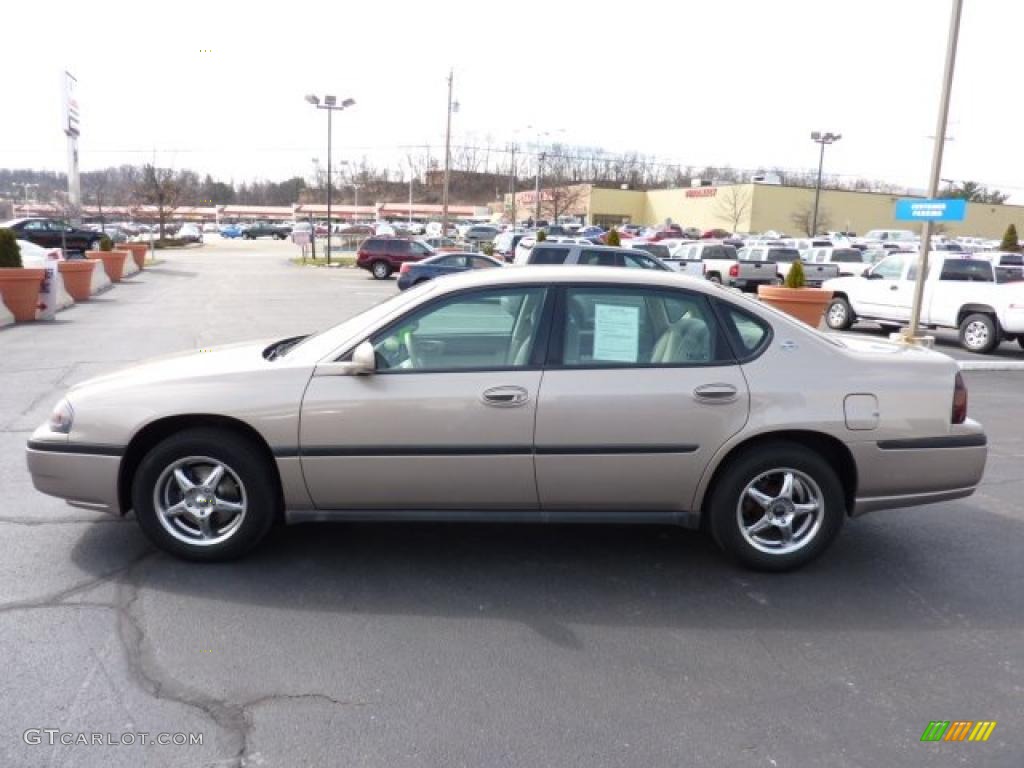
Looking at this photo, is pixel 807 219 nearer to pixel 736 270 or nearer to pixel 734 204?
pixel 734 204

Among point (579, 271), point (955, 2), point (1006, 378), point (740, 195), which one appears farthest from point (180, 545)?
point (740, 195)

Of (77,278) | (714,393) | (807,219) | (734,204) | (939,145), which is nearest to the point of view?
(714,393)

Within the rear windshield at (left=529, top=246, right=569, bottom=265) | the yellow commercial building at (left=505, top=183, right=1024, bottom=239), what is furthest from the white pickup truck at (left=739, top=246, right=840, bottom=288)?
the yellow commercial building at (left=505, top=183, right=1024, bottom=239)

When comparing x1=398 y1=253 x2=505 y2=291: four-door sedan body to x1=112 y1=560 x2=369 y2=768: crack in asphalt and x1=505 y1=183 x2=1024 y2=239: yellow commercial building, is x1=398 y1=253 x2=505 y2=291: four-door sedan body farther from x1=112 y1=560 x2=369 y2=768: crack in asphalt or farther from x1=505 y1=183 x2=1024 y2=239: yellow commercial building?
x1=505 y1=183 x2=1024 y2=239: yellow commercial building

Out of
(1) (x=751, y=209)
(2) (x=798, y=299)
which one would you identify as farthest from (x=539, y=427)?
(1) (x=751, y=209)

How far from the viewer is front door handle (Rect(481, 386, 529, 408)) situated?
13.5ft

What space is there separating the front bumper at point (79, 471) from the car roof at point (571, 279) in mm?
1986

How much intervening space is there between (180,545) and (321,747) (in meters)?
1.84

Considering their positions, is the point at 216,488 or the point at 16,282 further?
the point at 16,282

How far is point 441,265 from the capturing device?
82.9 ft

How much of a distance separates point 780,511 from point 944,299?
12.5m

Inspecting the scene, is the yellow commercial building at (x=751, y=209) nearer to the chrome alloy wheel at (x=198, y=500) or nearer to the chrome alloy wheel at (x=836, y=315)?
the chrome alloy wheel at (x=836, y=315)

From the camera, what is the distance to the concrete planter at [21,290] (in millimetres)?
14977

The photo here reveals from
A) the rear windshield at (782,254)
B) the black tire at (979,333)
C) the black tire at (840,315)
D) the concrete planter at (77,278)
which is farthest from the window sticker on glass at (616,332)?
the rear windshield at (782,254)
